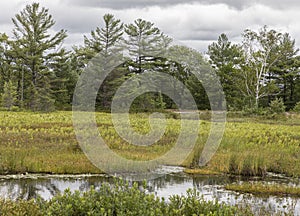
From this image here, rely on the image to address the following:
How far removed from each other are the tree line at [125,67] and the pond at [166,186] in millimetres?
29143

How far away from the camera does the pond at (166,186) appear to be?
11.1 meters

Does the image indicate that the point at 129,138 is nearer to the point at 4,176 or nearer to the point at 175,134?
the point at 175,134

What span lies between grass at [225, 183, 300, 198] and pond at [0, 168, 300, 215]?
33 cm

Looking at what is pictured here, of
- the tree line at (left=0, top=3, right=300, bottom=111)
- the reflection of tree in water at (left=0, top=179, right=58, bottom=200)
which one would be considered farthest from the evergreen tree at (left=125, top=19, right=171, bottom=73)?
the reflection of tree in water at (left=0, top=179, right=58, bottom=200)

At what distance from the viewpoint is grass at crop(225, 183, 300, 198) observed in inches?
483

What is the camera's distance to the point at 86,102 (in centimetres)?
4475

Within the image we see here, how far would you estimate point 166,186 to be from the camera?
1277cm

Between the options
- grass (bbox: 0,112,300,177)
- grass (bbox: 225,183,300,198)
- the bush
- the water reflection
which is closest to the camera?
the bush

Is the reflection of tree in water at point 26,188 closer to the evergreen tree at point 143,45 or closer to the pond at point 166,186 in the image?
the pond at point 166,186

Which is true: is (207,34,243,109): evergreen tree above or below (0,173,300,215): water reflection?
above

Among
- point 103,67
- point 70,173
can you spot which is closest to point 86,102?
point 103,67

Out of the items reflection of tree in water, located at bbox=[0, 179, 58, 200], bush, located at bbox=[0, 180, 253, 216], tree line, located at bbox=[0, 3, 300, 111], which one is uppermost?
tree line, located at bbox=[0, 3, 300, 111]

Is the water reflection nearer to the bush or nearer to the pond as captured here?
the pond

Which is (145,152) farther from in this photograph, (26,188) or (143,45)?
(143,45)
